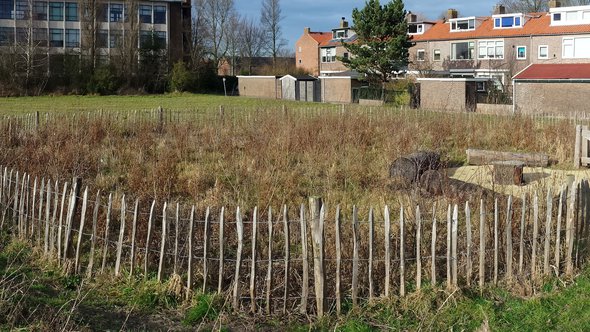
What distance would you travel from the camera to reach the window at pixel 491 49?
59162 millimetres

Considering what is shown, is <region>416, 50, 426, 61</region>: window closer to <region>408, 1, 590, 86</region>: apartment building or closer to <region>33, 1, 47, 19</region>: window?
<region>408, 1, 590, 86</region>: apartment building

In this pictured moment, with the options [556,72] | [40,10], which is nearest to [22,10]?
[40,10]

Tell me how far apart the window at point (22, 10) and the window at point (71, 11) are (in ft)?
12.1

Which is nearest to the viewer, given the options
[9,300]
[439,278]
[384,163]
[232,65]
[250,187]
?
[9,300]

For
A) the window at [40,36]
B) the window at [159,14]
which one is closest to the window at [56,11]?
the window at [40,36]

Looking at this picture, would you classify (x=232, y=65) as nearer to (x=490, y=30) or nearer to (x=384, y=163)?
(x=490, y=30)

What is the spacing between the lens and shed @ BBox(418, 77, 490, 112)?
42.1 m

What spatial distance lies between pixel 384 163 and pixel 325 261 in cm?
809

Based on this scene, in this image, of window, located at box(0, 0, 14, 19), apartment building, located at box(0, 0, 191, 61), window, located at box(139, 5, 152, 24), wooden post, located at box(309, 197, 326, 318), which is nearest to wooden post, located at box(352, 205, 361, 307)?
wooden post, located at box(309, 197, 326, 318)

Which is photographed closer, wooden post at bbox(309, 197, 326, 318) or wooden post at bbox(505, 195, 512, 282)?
wooden post at bbox(309, 197, 326, 318)

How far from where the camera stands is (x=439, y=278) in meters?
7.47

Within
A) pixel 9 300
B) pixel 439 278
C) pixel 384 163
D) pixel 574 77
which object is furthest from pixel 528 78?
pixel 9 300

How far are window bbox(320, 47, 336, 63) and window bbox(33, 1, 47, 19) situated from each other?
3046 centimetres

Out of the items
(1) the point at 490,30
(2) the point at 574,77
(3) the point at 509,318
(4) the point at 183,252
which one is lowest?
(3) the point at 509,318
